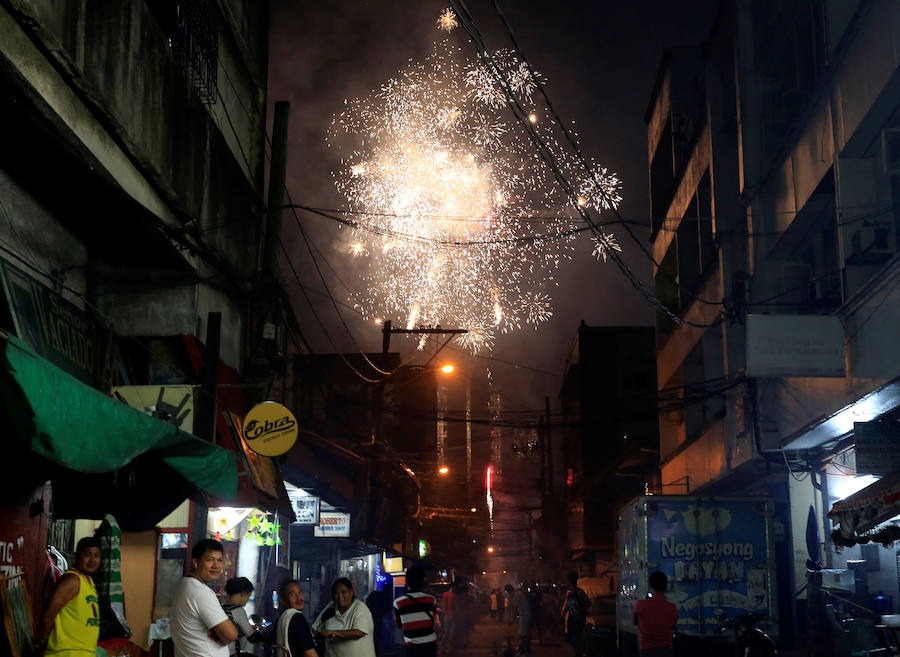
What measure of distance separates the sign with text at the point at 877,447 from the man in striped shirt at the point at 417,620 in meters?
6.96

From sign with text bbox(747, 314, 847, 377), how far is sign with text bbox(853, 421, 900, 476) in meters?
0.93

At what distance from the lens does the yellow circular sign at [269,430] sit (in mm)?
15078

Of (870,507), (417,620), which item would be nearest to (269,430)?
(417,620)

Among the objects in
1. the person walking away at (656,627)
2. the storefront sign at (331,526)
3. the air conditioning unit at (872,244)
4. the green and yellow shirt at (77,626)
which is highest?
the air conditioning unit at (872,244)

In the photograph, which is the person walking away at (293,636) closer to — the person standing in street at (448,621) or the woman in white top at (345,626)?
the woman in white top at (345,626)

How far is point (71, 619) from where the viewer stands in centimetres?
718

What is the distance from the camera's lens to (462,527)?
62.1 m

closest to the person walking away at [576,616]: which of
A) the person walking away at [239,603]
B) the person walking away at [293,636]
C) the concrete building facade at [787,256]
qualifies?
the concrete building facade at [787,256]

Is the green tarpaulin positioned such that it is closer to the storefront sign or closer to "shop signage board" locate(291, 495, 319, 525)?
"shop signage board" locate(291, 495, 319, 525)

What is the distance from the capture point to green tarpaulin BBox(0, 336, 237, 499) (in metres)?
5.27

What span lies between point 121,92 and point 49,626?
832 cm

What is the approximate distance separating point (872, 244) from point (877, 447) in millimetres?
2943

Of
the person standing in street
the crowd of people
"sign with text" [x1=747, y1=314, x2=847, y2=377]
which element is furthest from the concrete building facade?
the person standing in street

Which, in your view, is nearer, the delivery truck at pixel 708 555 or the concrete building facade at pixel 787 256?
the concrete building facade at pixel 787 256
